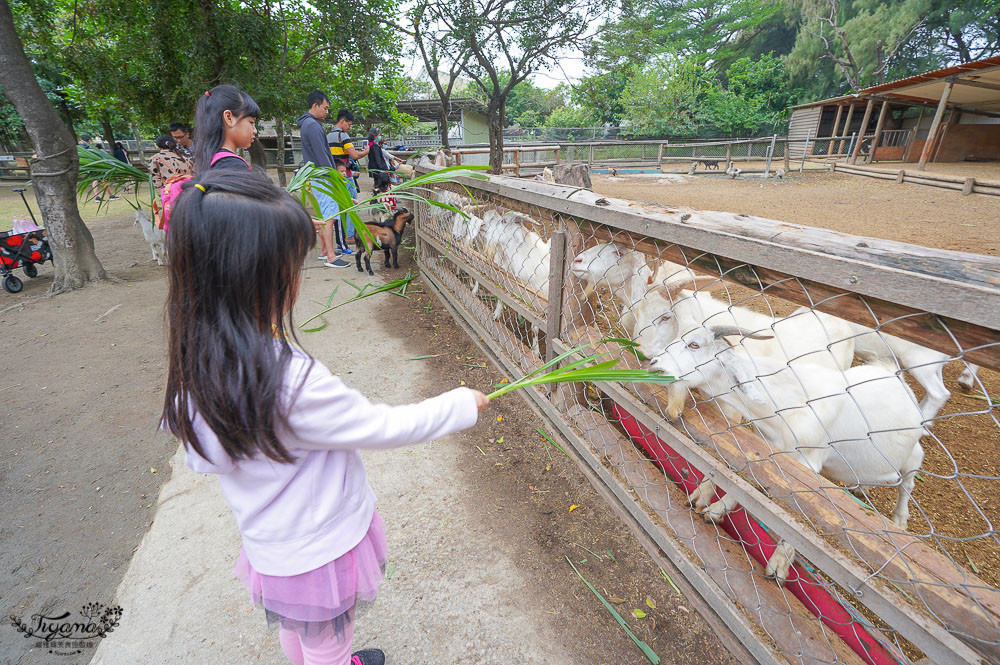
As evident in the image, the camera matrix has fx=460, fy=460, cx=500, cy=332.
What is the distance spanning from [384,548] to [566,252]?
1675 mm

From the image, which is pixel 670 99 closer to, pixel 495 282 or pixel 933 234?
pixel 933 234

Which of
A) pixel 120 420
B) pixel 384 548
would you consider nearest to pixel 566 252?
pixel 384 548

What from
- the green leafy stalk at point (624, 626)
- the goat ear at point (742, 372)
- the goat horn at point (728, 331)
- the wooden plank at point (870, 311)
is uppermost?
the wooden plank at point (870, 311)

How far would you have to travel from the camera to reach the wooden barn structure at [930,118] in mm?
13703

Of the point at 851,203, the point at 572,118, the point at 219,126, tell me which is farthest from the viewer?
the point at 572,118

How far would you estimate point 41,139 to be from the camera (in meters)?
4.95

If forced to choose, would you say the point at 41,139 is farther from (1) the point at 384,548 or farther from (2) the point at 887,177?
(2) the point at 887,177

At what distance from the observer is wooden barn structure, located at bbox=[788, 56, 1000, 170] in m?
13.7

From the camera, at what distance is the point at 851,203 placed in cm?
1094

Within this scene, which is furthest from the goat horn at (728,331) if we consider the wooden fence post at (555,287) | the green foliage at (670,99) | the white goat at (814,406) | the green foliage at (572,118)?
the green foliage at (572,118)

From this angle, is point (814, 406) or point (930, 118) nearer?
point (814, 406)

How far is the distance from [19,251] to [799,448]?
818 cm

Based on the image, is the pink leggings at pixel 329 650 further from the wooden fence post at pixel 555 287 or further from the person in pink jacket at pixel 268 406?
the wooden fence post at pixel 555 287

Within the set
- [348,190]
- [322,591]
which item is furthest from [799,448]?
[348,190]
